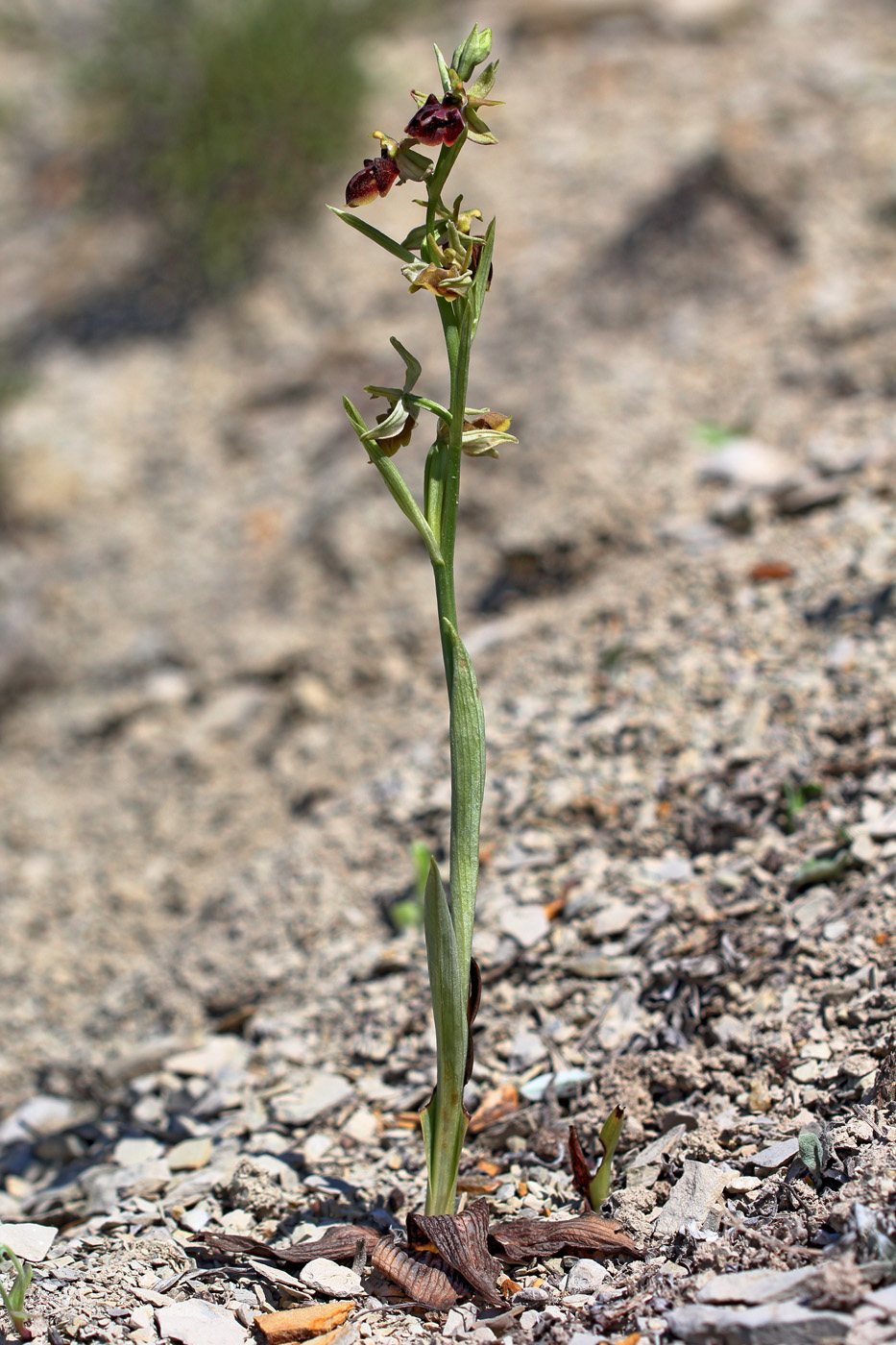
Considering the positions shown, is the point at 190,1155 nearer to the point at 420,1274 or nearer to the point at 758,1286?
the point at 420,1274

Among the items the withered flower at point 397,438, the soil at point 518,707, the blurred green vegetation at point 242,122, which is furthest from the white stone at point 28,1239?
the blurred green vegetation at point 242,122

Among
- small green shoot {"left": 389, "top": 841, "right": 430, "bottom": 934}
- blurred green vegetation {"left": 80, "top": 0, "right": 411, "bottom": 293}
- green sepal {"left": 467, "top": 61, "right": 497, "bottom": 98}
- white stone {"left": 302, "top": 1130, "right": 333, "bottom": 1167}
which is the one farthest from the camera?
blurred green vegetation {"left": 80, "top": 0, "right": 411, "bottom": 293}

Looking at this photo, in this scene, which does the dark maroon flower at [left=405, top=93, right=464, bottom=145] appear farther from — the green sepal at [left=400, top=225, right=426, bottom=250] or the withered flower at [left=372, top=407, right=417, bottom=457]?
the withered flower at [left=372, top=407, right=417, bottom=457]

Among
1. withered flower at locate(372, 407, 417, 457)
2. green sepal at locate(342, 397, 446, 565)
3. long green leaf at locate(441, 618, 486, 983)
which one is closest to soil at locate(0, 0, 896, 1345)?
long green leaf at locate(441, 618, 486, 983)

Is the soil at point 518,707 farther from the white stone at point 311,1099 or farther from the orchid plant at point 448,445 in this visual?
the orchid plant at point 448,445

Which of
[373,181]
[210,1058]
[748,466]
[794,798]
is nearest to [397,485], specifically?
[373,181]
